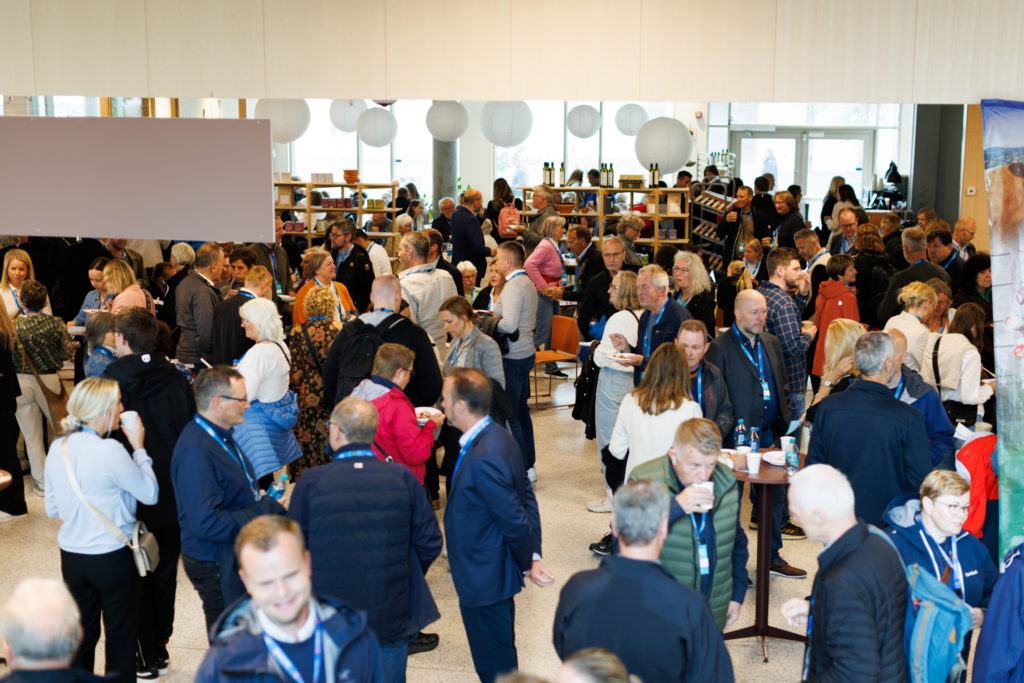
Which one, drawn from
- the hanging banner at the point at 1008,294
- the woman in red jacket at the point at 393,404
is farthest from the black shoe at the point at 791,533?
the woman in red jacket at the point at 393,404

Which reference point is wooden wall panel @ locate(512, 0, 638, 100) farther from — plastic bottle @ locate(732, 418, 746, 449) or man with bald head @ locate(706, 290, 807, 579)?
plastic bottle @ locate(732, 418, 746, 449)

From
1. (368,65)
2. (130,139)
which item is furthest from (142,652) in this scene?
(368,65)

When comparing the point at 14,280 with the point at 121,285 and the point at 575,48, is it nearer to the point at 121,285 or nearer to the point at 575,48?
the point at 121,285

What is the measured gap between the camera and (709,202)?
14.0 meters

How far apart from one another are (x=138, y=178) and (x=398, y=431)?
2.47 meters

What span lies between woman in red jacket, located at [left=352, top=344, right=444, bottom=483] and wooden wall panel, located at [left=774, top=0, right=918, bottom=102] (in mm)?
2547

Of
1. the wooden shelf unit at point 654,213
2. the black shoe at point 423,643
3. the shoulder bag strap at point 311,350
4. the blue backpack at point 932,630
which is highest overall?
the wooden shelf unit at point 654,213

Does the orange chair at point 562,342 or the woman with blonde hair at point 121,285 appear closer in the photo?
the woman with blonde hair at point 121,285

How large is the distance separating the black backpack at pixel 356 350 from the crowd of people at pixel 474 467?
16 mm

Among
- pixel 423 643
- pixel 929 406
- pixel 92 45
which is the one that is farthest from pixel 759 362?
pixel 92 45

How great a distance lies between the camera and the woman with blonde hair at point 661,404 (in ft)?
14.8

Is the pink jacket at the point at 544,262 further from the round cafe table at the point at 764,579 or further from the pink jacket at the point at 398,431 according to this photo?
the round cafe table at the point at 764,579

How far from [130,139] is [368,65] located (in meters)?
1.49

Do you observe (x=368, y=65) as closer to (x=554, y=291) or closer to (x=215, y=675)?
(x=554, y=291)
